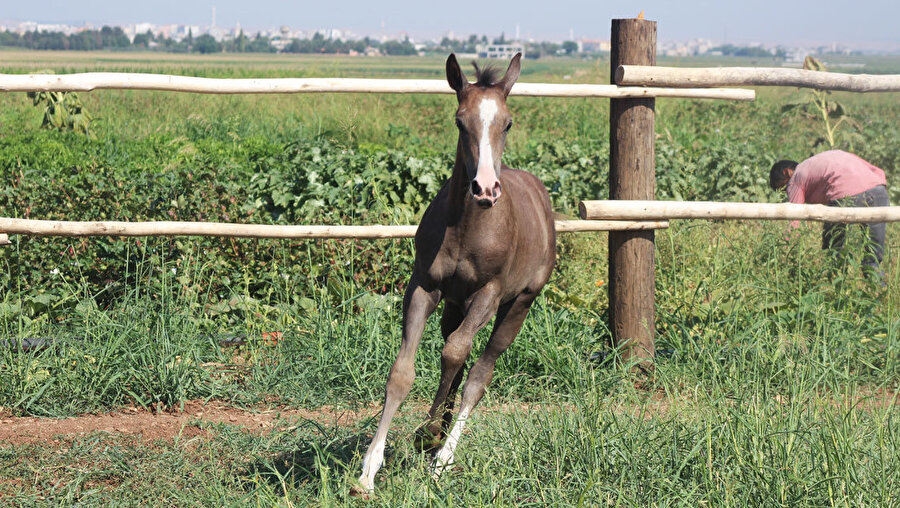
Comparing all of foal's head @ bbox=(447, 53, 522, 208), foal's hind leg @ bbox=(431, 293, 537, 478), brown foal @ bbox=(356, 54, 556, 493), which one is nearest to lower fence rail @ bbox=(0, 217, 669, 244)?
foal's hind leg @ bbox=(431, 293, 537, 478)

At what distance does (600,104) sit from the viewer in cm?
2045

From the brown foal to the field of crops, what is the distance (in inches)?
7.1

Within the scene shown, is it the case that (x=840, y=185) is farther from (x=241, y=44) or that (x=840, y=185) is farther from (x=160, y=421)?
(x=241, y=44)

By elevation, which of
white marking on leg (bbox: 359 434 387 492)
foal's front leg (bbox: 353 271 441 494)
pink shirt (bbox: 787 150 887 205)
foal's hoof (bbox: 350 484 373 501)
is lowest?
foal's hoof (bbox: 350 484 373 501)

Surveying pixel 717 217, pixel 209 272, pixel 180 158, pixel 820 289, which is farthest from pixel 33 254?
pixel 820 289

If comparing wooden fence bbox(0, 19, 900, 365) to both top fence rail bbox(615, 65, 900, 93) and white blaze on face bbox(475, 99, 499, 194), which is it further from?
white blaze on face bbox(475, 99, 499, 194)

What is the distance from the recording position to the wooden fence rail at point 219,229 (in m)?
4.92

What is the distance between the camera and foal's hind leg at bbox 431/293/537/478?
3.62 meters

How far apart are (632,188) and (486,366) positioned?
1892 mm

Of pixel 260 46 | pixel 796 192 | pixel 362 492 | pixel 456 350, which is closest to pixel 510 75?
pixel 456 350

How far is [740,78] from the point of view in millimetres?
5305

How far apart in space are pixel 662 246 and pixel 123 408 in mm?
4021

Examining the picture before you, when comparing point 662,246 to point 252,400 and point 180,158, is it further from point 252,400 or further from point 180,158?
point 180,158

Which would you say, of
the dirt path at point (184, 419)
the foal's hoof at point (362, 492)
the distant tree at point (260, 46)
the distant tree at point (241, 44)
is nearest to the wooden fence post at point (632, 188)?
the dirt path at point (184, 419)
